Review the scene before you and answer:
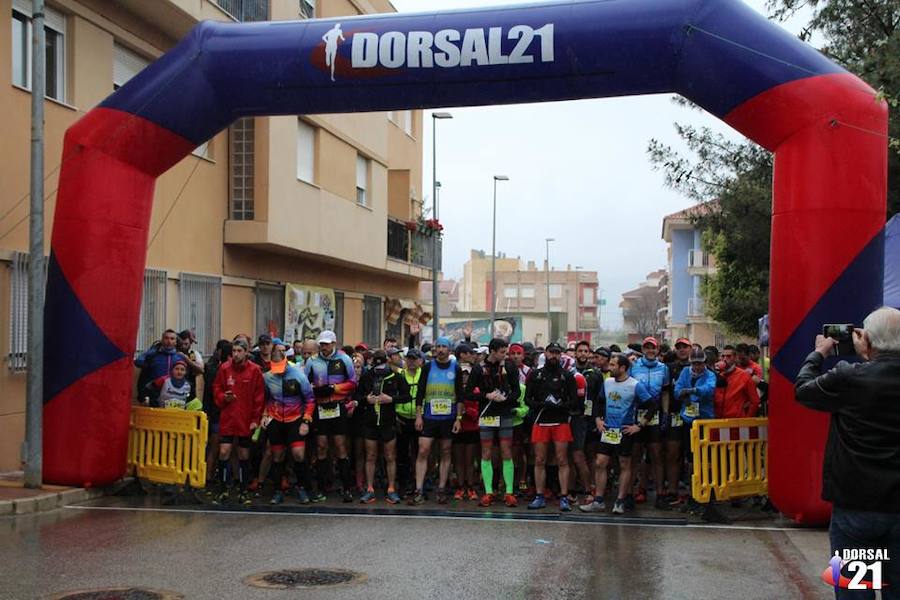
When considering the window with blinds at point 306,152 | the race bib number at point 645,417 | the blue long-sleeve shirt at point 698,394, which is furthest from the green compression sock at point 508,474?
the window with blinds at point 306,152

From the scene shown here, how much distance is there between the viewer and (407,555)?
352 inches

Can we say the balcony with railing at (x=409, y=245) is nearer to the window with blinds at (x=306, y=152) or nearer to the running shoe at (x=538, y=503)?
the window with blinds at (x=306, y=152)

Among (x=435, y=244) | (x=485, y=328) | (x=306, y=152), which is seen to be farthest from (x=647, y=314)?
(x=306, y=152)

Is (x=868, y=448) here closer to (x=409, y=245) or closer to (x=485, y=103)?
(x=485, y=103)

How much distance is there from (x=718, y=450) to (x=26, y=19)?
10192 mm

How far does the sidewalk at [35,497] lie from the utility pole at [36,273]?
23 cm

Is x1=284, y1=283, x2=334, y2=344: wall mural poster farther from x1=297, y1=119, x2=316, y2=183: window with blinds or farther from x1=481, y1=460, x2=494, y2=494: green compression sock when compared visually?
x1=481, y1=460, x2=494, y2=494: green compression sock

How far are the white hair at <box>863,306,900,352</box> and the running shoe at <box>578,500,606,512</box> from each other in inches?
286

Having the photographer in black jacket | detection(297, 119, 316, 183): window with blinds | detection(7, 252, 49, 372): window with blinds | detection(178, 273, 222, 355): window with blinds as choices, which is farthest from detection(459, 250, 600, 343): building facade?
the photographer in black jacket

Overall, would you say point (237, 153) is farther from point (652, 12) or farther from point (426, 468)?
point (652, 12)

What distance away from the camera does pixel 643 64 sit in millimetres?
10859

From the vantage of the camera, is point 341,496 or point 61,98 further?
point 61,98

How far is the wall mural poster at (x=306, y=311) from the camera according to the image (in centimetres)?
2277

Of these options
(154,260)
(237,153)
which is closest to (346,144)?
(237,153)
